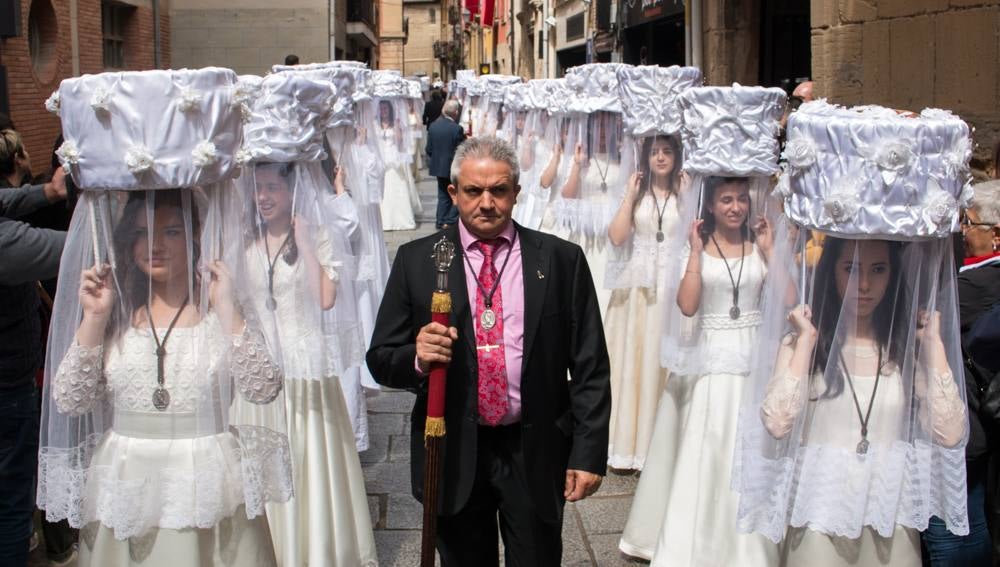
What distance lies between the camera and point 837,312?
370cm

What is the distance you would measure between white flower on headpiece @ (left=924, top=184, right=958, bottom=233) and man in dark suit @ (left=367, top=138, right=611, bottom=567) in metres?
1.13

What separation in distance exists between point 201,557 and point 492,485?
97 centimetres

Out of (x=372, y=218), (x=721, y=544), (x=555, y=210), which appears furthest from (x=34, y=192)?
(x=555, y=210)

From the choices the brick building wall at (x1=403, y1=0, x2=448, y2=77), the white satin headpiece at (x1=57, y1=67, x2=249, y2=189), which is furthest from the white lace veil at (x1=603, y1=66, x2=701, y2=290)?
the brick building wall at (x1=403, y1=0, x2=448, y2=77)

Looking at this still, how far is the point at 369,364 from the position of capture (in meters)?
3.88

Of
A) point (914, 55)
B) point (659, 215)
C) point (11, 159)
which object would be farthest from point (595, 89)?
point (11, 159)

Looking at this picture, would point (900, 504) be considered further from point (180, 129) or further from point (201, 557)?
point (180, 129)

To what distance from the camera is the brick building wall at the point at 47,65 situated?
46.3ft

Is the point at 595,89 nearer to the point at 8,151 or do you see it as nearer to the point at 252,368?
the point at 8,151

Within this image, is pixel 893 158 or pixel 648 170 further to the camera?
pixel 648 170

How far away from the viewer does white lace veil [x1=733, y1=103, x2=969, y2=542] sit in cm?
350

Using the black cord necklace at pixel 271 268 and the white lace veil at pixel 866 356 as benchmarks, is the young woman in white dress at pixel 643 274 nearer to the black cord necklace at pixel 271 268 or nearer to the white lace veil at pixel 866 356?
the black cord necklace at pixel 271 268

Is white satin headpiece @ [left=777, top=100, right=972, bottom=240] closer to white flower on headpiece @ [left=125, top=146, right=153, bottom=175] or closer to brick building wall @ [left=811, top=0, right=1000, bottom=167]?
white flower on headpiece @ [left=125, top=146, right=153, bottom=175]

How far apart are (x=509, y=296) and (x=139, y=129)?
1.30 metres
